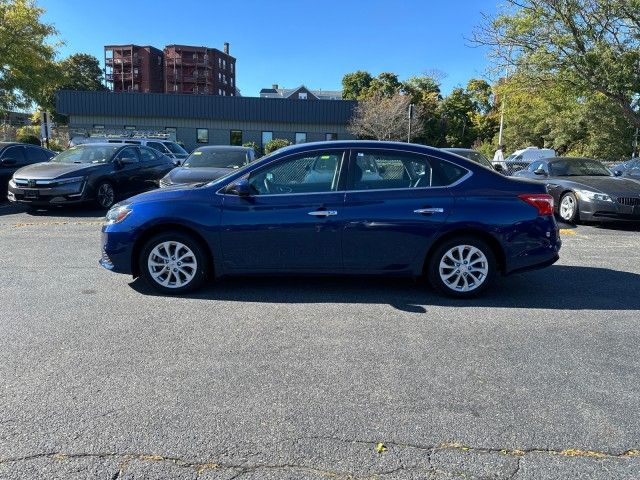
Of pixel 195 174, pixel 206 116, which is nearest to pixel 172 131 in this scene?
pixel 206 116

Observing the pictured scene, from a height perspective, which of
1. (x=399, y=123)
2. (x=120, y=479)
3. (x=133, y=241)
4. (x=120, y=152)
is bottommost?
(x=120, y=479)

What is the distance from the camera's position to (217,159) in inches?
457

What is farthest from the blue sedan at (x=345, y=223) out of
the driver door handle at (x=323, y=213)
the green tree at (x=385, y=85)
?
the green tree at (x=385, y=85)

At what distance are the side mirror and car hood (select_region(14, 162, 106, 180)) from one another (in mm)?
7154

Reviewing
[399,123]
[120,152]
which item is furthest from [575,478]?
[399,123]

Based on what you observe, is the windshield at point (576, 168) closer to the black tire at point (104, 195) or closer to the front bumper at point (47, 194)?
the black tire at point (104, 195)

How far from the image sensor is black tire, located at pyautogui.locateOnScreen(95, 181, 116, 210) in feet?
38.5

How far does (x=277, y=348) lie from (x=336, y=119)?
3756 cm

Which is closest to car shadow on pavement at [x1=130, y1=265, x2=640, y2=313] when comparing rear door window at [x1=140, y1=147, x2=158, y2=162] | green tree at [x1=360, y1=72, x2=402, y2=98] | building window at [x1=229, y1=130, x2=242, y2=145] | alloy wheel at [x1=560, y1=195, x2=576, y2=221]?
alloy wheel at [x1=560, y1=195, x2=576, y2=221]

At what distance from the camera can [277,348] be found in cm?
415

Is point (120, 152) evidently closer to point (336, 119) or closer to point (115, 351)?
point (115, 351)

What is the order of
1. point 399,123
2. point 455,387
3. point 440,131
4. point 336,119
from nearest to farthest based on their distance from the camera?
point 455,387 < point 399,123 < point 336,119 < point 440,131

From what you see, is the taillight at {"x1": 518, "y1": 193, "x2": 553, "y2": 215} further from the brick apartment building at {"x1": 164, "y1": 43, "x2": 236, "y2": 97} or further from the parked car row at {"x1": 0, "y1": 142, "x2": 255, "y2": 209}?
the brick apartment building at {"x1": 164, "y1": 43, "x2": 236, "y2": 97}

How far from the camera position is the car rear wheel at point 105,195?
11.7 metres
